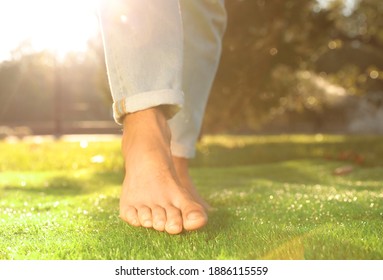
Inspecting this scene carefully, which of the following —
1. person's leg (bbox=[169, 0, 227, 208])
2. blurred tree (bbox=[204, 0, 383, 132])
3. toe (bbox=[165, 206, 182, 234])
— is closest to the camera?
toe (bbox=[165, 206, 182, 234])

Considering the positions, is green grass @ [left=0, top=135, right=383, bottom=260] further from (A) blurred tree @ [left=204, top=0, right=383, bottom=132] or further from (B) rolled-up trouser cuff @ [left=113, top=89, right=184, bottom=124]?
(A) blurred tree @ [left=204, top=0, right=383, bottom=132]

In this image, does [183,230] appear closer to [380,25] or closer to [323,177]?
[323,177]

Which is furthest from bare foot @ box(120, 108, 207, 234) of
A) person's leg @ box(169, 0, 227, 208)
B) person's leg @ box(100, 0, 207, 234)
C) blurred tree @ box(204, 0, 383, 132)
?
blurred tree @ box(204, 0, 383, 132)

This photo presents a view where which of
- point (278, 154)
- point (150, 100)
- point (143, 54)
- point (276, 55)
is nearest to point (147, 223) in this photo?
point (150, 100)

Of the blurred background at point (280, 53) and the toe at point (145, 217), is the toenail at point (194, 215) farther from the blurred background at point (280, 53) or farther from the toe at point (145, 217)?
the blurred background at point (280, 53)

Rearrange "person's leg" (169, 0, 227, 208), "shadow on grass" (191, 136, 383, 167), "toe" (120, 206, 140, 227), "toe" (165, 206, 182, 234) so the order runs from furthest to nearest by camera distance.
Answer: "shadow on grass" (191, 136, 383, 167)
"person's leg" (169, 0, 227, 208)
"toe" (120, 206, 140, 227)
"toe" (165, 206, 182, 234)

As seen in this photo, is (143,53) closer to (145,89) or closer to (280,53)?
(145,89)
